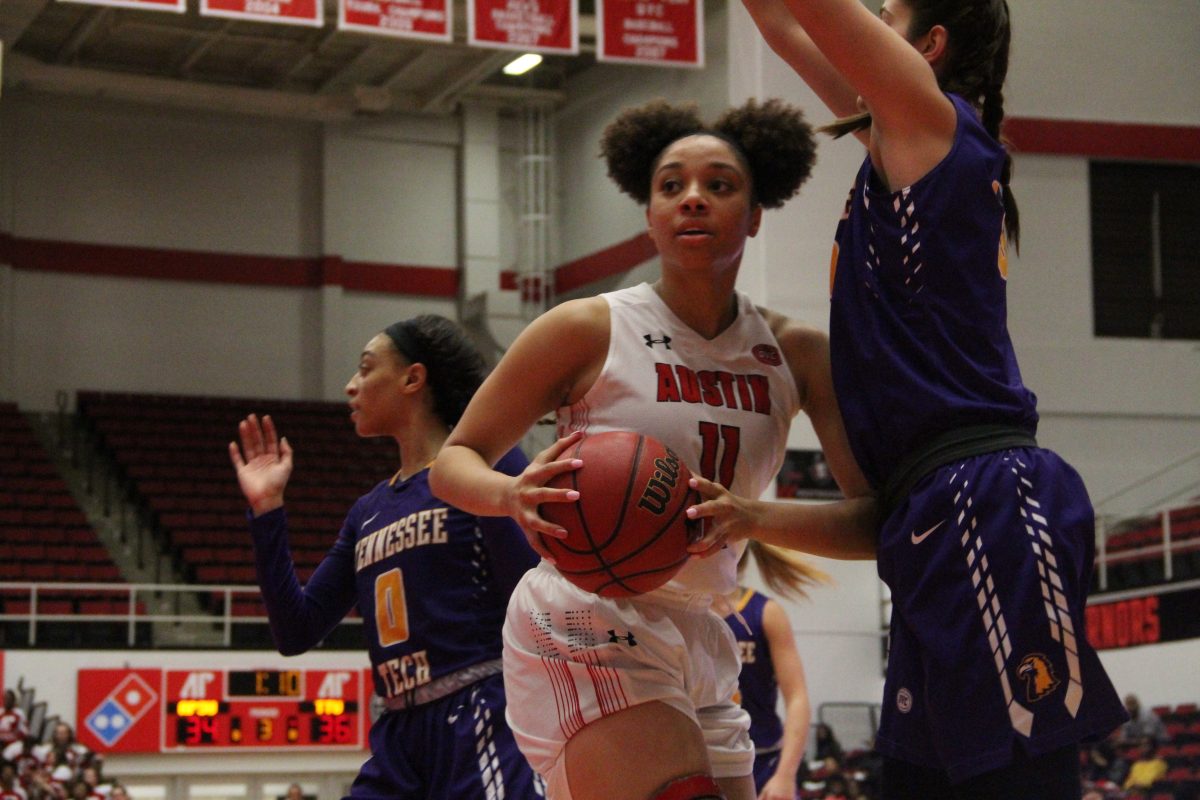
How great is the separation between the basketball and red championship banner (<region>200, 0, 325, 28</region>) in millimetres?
9600

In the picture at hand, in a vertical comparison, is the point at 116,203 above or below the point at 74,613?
above

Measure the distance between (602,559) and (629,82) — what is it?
1721 centimetres

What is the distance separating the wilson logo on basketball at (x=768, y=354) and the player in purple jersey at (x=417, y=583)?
3.25 feet

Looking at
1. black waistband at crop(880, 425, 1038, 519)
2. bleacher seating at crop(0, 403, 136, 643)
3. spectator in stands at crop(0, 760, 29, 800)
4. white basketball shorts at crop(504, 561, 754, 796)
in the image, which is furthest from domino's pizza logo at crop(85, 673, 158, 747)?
black waistband at crop(880, 425, 1038, 519)

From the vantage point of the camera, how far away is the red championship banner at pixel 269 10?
38.6 feet

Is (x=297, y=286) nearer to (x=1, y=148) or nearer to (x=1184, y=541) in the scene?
(x=1, y=148)

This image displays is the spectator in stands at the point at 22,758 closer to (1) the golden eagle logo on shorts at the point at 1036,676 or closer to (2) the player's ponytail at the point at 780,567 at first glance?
(2) the player's ponytail at the point at 780,567

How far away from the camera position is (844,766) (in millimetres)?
14086

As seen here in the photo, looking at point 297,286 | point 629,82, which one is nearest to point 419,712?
point 629,82

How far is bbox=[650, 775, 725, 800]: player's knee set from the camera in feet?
9.43

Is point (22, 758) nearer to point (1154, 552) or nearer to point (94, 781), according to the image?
point (94, 781)

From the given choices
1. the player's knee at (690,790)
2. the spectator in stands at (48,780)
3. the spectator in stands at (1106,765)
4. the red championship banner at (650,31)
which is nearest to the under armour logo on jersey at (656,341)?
the player's knee at (690,790)

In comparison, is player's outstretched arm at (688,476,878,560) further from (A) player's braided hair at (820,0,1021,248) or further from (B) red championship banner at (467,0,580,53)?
(B) red championship banner at (467,0,580,53)

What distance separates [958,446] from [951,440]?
16 millimetres
